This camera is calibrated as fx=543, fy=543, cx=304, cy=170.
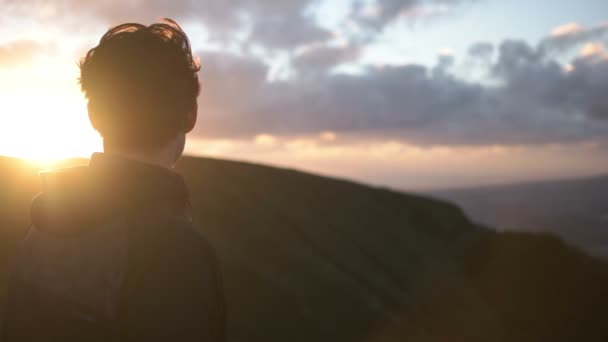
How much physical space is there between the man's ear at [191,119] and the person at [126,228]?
0.01 metres

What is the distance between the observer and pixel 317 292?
20.8 m

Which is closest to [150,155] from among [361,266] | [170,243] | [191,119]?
[191,119]

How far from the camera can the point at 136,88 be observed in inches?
94.7

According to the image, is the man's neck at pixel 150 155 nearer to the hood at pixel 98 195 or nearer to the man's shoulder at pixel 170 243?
the hood at pixel 98 195

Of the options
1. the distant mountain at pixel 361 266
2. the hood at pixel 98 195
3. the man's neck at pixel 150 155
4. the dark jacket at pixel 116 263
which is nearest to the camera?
the dark jacket at pixel 116 263

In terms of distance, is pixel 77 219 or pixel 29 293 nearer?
pixel 77 219

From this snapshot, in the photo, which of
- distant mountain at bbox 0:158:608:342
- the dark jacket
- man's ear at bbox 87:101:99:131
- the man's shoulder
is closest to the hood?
the dark jacket

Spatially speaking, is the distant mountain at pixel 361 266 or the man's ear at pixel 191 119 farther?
the distant mountain at pixel 361 266

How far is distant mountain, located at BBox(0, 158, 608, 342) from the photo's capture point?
17.0 m

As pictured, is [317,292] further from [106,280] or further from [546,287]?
[546,287]

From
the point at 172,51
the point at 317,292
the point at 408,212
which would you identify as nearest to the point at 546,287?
the point at 408,212

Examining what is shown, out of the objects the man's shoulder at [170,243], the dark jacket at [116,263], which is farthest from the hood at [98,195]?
the man's shoulder at [170,243]

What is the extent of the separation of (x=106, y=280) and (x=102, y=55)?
101 centimetres

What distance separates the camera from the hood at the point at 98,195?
7.29ft
